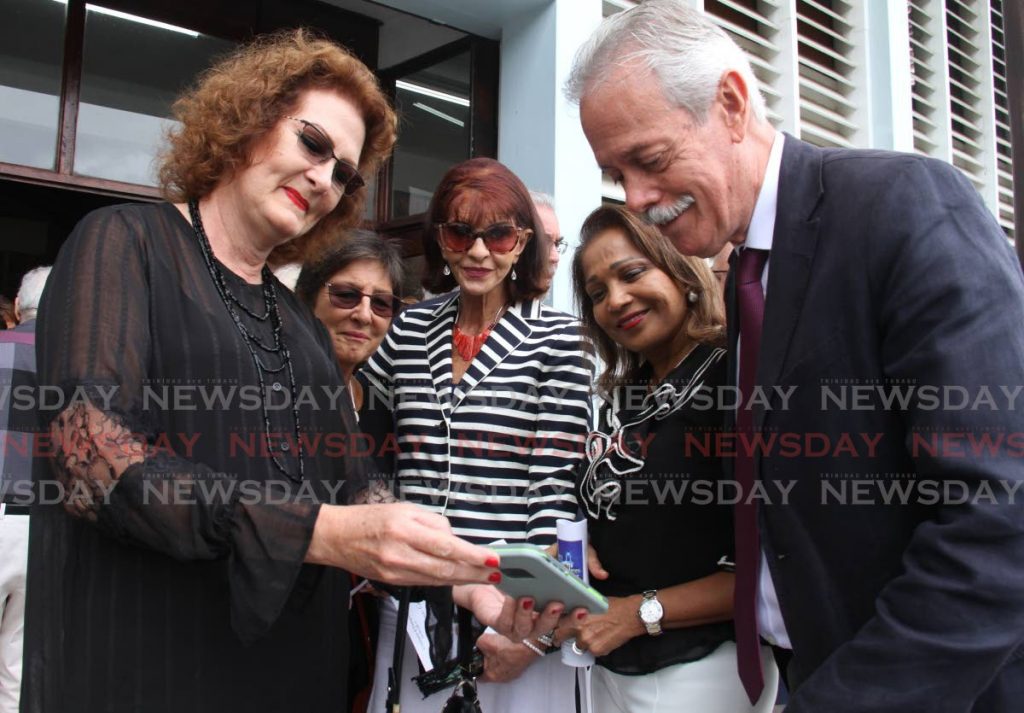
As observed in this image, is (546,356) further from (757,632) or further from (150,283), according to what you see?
(150,283)

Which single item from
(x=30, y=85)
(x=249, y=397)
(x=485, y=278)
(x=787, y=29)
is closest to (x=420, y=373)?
(x=485, y=278)

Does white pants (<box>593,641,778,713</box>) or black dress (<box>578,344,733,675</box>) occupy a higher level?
black dress (<box>578,344,733,675</box>)

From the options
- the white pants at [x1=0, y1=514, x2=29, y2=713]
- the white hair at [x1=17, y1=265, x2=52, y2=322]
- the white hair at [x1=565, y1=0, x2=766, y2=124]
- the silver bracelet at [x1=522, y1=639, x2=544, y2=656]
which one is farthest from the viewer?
the white hair at [x1=17, y1=265, x2=52, y2=322]

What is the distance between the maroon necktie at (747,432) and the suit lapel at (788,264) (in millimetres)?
102

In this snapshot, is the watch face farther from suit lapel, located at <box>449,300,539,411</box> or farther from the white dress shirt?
suit lapel, located at <box>449,300,539,411</box>

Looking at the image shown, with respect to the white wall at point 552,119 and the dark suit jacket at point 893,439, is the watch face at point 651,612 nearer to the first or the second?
the dark suit jacket at point 893,439

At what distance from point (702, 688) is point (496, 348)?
1204 mm

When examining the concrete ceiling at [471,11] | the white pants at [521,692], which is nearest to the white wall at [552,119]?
the concrete ceiling at [471,11]

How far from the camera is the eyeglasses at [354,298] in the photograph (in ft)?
10.4

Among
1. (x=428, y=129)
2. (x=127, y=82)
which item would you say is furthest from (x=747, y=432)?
(x=127, y=82)

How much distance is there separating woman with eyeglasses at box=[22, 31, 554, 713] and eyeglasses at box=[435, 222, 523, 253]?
2.48ft

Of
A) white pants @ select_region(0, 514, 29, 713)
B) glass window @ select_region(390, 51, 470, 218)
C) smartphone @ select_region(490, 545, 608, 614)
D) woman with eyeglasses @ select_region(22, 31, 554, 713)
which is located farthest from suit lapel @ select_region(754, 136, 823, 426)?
glass window @ select_region(390, 51, 470, 218)

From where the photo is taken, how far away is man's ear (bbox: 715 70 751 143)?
176 centimetres

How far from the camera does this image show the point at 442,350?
9.31 feet
